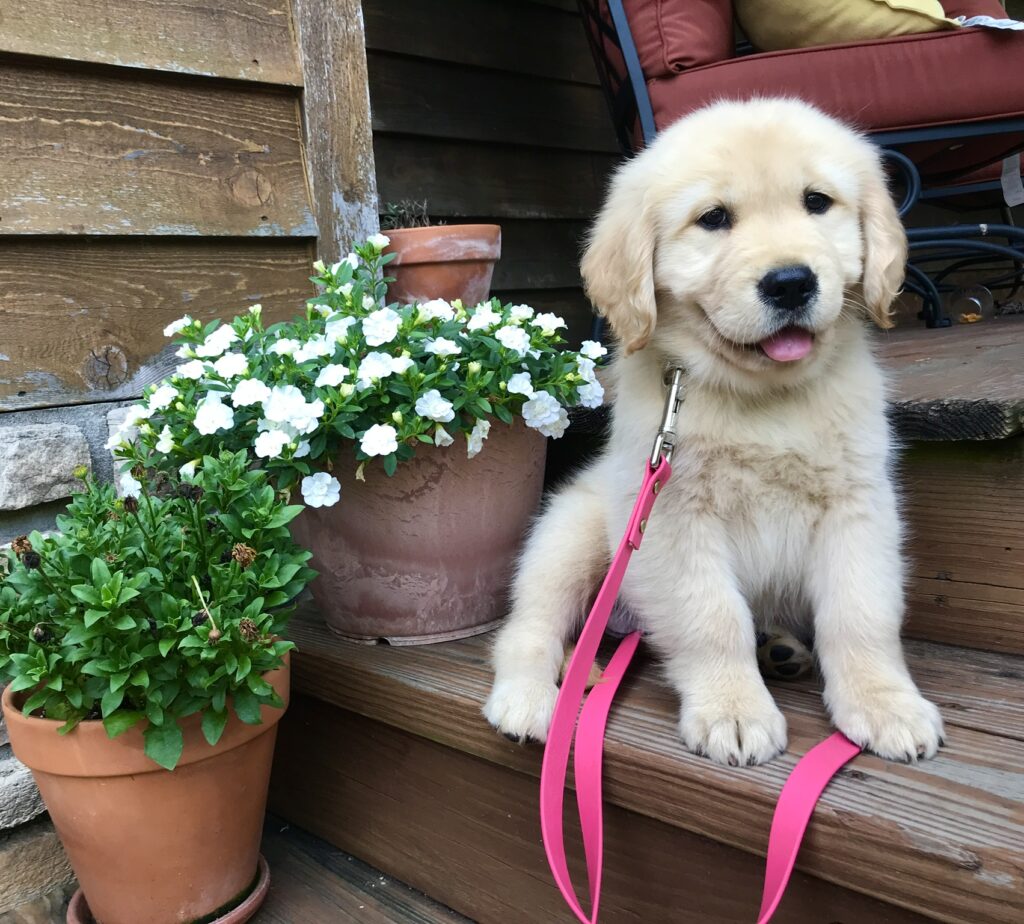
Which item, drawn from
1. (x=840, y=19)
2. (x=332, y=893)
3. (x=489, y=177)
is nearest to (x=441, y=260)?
(x=840, y=19)

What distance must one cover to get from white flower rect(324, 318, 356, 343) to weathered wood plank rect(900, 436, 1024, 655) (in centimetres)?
107

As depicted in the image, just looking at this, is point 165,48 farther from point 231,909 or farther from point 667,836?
point 667,836

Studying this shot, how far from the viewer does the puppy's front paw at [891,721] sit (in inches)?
44.2

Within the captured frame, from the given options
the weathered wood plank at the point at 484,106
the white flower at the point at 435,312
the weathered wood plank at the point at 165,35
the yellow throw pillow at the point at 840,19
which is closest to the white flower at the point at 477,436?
the white flower at the point at 435,312

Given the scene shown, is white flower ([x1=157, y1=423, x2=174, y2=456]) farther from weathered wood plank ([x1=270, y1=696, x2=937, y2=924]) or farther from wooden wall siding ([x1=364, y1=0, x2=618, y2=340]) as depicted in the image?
wooden wall siding ([x1=364, y1=0, x2=618, y2=340])

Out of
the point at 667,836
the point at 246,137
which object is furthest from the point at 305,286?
the point at 667,836

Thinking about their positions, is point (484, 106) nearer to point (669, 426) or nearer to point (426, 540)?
point (426, 540)

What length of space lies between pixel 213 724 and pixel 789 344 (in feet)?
3.49

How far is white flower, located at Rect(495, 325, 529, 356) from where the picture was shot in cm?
165

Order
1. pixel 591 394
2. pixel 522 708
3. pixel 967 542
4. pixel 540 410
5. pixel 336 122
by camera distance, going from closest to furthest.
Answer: pixel 522 708 < pixel 967 542 < pixel 540 410 < pixel 591 394 < pixel 336 122

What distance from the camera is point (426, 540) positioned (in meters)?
1.71

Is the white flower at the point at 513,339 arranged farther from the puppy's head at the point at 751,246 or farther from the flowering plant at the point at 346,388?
the puppy's head at the point at 751,246

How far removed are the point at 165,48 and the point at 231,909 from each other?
175 cm

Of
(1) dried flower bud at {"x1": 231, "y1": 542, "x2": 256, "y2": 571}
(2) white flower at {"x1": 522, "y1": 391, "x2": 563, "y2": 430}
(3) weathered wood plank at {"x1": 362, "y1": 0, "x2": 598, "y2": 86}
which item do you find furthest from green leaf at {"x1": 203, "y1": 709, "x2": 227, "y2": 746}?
(3) weathered wood plank at {"x1": 362, "y1": 0, "x2": 598, "y2": 86}
